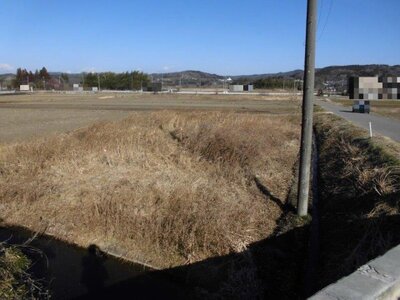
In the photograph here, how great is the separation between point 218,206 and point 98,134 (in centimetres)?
840

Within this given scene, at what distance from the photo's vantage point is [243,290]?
640 cm

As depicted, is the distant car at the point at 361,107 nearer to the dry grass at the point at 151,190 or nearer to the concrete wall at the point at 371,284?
the dry grass at the point at 151,190

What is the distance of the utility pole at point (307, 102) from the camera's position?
8347 mm

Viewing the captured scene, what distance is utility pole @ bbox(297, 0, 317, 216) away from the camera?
8.35 metres

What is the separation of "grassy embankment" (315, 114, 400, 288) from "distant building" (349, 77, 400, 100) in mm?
19591

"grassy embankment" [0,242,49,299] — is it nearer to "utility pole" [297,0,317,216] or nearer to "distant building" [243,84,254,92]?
"utility pole" [297,0,317,216]

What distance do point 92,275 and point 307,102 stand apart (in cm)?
524

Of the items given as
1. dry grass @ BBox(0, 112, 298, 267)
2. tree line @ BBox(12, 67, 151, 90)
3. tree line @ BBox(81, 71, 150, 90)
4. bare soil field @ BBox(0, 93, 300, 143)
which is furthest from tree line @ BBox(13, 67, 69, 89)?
dry grass @ BBox(0, 112, 298, 267)

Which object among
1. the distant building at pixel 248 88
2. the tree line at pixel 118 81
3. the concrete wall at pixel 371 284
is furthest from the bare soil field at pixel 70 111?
the tree line at pixel 118 81

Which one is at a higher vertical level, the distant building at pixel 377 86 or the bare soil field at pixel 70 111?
the distant building at pixel 377 86

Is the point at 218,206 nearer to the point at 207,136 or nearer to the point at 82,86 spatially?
the point at 207,136

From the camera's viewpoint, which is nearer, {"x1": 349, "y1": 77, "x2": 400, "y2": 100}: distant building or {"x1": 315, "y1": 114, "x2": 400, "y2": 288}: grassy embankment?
{"x1": 315, "y1": 114, "x2": 400, "y2": 288}: grassy embankment

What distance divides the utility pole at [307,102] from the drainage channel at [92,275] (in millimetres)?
3556

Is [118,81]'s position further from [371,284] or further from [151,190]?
[371,284]
